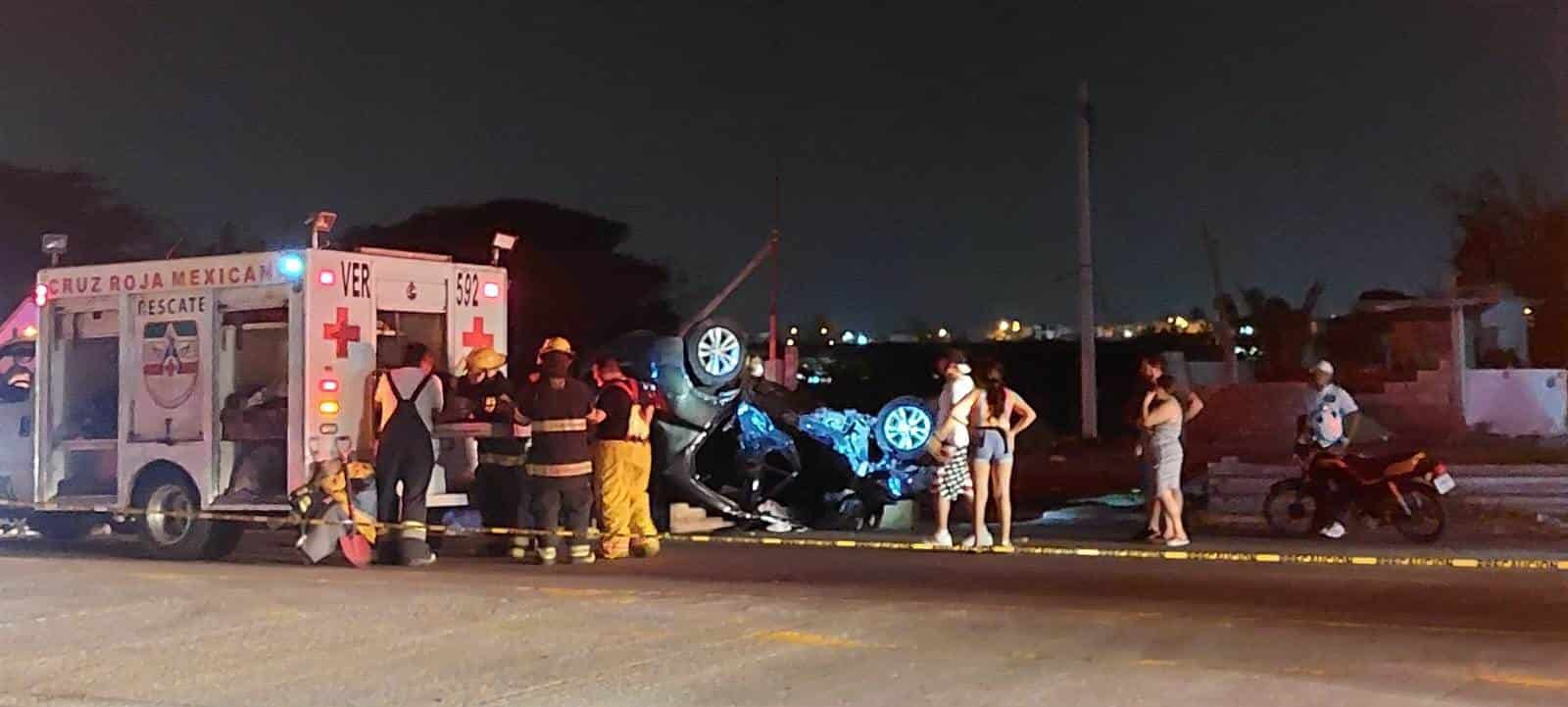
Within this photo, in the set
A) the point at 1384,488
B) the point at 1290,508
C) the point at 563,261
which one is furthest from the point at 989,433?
the point at 563,261

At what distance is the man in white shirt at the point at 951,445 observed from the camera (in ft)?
47.0

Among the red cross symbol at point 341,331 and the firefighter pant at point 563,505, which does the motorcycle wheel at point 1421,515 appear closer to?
the firefighter pant at point 563,505

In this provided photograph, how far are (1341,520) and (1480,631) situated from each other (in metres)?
6.03

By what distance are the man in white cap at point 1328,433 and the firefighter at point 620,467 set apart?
19.0ft

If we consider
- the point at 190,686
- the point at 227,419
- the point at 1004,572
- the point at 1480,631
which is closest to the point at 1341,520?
the point at 1004,572

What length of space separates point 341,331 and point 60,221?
109 ft

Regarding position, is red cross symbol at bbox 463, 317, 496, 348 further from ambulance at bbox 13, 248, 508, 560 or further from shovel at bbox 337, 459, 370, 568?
shovel at bbox 337, 459, 370, 568

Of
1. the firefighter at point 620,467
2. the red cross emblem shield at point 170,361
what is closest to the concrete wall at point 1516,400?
the firefighter at point 620,467

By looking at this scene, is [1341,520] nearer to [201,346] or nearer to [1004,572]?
[1004,572]

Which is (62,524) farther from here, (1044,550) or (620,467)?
(1044,550)

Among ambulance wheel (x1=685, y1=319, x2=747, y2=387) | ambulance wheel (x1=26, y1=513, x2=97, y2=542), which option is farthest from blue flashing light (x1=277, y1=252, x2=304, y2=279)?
ambulance wheel (x1=685, y1=319, x2=747, y2=387)

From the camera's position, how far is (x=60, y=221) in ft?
143

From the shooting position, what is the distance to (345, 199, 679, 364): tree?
43.6 meters

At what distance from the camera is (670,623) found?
972 centimetres
